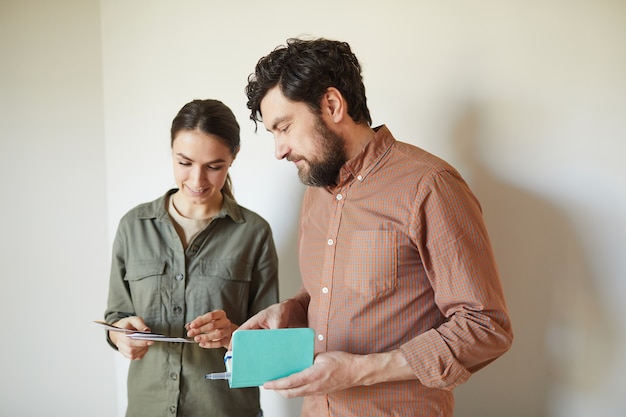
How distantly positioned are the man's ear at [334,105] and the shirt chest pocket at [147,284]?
766mm

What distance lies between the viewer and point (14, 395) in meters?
2.17

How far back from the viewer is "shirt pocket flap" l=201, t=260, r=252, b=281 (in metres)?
1.70

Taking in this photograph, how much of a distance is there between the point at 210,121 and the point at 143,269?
0.54 meters

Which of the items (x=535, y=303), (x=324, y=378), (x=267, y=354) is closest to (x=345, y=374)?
(x=324, y=378)

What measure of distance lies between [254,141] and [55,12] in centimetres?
106

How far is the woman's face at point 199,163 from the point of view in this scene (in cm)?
167

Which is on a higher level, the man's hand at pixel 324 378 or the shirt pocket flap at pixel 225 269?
the shirt pocket flap at pixel 225 269

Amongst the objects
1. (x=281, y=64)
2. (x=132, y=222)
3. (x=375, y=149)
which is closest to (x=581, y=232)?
(x=375, y=149)

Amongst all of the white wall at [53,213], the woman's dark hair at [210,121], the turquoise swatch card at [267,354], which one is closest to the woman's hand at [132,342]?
the turquoise swatch card at [267,354]

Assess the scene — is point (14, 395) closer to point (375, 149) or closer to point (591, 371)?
point (375, 149)

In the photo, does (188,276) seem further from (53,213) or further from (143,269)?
(53,213)

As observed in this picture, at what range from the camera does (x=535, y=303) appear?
1.62 meters

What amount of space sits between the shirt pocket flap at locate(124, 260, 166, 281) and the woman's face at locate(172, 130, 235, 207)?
244mm

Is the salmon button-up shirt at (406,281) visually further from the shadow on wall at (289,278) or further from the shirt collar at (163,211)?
the shadow on wall at (289,278)
